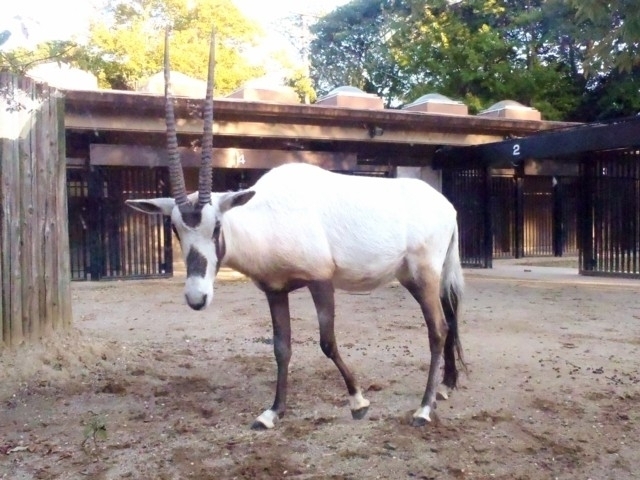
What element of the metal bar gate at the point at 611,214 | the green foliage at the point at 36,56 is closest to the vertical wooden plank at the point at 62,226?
the green foliage at the point at 36,56

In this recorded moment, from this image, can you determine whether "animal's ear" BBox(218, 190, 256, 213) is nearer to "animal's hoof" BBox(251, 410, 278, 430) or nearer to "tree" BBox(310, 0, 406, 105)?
"animal's hoof" BBox(251, 410, 278, 430)

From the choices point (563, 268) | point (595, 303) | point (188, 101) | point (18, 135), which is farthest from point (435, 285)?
point (563, 268)

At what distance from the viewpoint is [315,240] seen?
15.6ft

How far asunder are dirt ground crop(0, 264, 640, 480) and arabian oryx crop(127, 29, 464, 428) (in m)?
0.35

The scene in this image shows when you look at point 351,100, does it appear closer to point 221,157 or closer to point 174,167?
point 221,157

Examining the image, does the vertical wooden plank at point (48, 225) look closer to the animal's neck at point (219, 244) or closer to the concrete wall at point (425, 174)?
the animal's neck at point (219, 244)

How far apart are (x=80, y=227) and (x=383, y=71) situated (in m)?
21.5

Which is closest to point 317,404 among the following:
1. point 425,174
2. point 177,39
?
point 425,174

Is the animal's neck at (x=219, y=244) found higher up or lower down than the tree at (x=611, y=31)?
lower down

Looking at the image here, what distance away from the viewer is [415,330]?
8.14m

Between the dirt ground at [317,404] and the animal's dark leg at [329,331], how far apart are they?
0.12m

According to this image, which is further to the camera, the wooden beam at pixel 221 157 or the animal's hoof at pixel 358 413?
the wooden beam at pixel 221 157

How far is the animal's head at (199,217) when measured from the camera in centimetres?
424

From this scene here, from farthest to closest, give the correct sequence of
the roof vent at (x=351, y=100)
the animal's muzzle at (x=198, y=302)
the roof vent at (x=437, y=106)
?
the roof vent at (x=437, y=106) → the roof vent at (x=351, y=100) → the animal's muzzle at (x=198, y=302)
